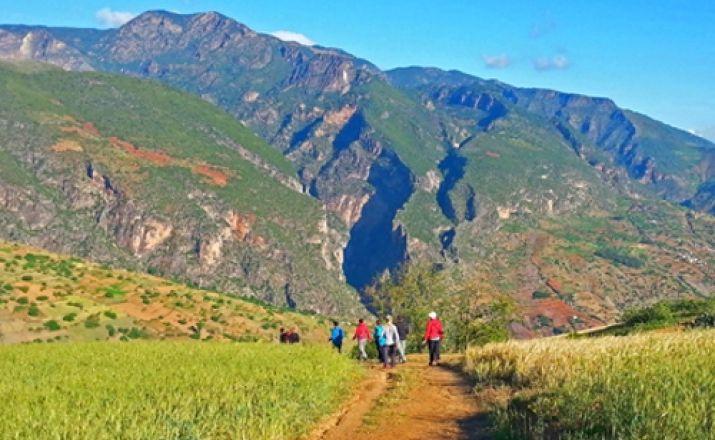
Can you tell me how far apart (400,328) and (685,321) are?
20134 millimetres

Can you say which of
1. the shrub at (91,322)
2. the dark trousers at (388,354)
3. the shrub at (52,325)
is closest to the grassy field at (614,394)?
the dark trousers at (388,354)

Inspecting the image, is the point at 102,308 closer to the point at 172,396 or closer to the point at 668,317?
the point at 668,317

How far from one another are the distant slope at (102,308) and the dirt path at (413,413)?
2085 inches

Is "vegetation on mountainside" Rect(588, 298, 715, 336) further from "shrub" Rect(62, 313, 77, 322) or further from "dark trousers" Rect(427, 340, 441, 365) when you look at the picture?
"shrub" Rect(62, 313, 77, 322)

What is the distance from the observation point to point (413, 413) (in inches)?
718

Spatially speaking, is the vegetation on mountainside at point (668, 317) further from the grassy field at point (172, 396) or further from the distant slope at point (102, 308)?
the distant slope at point (102, 308)

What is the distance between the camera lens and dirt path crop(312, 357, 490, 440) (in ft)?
51.5

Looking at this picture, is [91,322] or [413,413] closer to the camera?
[413,413]

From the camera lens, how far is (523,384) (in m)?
19.2

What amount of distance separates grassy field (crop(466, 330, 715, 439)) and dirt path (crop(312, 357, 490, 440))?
2.71 feet

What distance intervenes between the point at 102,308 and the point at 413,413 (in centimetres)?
7024

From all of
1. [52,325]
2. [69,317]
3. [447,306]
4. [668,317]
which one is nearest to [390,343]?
[668,317]

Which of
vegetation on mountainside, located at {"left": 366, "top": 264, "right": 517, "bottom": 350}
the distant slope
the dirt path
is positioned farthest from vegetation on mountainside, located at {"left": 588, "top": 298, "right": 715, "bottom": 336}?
the distant slope

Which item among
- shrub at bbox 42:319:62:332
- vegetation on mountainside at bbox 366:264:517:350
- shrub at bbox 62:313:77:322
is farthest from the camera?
shrub at bbox 62:313:77:322
